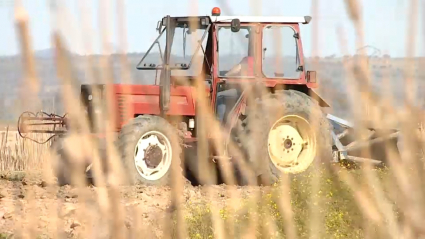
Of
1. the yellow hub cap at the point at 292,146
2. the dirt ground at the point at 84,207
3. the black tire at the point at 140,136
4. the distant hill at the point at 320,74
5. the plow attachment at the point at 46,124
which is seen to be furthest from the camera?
the yellow hub cap at the point at 292,146

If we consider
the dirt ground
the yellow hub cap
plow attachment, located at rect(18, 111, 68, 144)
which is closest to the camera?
the dirt ground

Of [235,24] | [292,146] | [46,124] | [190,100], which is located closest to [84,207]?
[235,24]

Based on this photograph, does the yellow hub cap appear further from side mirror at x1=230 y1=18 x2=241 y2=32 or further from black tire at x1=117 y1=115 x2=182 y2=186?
side mirror at x1=230 y1=18 x2=241 y2=32

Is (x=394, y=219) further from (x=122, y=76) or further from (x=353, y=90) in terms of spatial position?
(x=122, y=76)

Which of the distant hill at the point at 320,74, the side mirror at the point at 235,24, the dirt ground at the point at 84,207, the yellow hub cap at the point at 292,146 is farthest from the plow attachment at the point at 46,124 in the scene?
the distant hill at the point at 320,74

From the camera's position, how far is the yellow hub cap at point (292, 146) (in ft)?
28.4

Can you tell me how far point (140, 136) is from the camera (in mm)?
7855

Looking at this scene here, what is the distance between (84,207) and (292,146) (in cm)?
714

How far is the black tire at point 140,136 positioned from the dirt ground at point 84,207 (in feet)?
0.94

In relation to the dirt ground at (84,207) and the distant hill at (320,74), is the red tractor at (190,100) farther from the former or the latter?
the distant hill at (320,74)

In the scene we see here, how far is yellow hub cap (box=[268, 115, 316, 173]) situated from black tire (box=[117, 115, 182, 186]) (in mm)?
1298

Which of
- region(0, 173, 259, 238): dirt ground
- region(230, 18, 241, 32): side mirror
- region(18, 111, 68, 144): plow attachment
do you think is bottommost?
region(0, 173, 259, 238): dirt ground

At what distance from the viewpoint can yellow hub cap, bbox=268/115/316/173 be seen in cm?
866

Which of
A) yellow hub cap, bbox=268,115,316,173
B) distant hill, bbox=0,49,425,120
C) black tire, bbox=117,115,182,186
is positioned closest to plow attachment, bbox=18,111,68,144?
black tire, bbox=117,115,182,186
